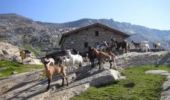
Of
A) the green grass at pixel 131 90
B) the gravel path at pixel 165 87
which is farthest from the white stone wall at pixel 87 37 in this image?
the green grass at pixel 131 90

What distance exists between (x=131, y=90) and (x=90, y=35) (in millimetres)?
42080

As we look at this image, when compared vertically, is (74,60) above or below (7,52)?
below

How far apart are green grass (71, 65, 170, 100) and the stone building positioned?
36276mm

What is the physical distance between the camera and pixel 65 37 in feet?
237

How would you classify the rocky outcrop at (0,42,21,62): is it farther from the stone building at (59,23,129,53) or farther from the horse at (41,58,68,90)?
the horse at (41,58,68,90)

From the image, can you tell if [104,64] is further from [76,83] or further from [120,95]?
[120,95]

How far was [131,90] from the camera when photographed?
29.4m

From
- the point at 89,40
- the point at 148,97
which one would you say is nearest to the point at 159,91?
the point at 148,97

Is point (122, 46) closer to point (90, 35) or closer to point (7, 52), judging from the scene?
point (90, 35)

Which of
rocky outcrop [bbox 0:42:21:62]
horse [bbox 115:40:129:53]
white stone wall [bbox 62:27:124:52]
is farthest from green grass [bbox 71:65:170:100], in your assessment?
rocky outcrop [bbox 0:42:21:62]

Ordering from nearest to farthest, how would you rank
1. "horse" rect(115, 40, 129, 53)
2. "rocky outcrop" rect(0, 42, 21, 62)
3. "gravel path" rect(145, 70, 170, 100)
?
"gravel path" rect(145, 70, 170, 100) < "horse" rect(115, 40, 129, 53) < "rocky outcrop" rect(0, 42, 21, 62)

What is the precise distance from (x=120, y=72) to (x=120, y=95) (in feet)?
25.5

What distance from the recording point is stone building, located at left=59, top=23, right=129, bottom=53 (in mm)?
70562

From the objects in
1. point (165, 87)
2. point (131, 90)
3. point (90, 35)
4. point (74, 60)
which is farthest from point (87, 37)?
point (165, 87)
